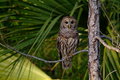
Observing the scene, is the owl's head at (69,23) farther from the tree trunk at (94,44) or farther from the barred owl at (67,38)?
the tree trunk at (94,44)

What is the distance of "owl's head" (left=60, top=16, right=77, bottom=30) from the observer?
12.7 ft

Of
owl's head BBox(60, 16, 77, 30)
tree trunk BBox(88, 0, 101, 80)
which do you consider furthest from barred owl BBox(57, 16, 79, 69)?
tree trunk BBox(88, 0, 101, 80)

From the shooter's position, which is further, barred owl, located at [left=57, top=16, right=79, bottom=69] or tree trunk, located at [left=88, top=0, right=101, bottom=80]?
barred owl, located at [left=57, top=16, right=79, bottom=69]

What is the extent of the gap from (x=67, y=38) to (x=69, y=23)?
0.14m

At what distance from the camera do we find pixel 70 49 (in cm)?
387

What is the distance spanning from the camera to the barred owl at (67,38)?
3.83 m

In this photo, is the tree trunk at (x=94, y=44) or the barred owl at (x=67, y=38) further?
the barred owl at (x=67, y=38)

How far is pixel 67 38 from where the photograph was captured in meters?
3.86

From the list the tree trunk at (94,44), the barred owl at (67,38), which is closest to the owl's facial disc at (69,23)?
the barred owl at (67,38)

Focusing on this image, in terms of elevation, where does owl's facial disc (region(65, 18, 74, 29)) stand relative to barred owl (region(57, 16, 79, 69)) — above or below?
above

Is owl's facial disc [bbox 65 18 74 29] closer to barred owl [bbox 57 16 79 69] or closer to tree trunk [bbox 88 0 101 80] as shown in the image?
barred owl [bbox 57 16 79 69]

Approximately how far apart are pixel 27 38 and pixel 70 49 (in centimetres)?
41

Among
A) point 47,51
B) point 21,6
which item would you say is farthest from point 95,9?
point 47,51

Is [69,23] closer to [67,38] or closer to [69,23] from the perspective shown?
[69,23]
